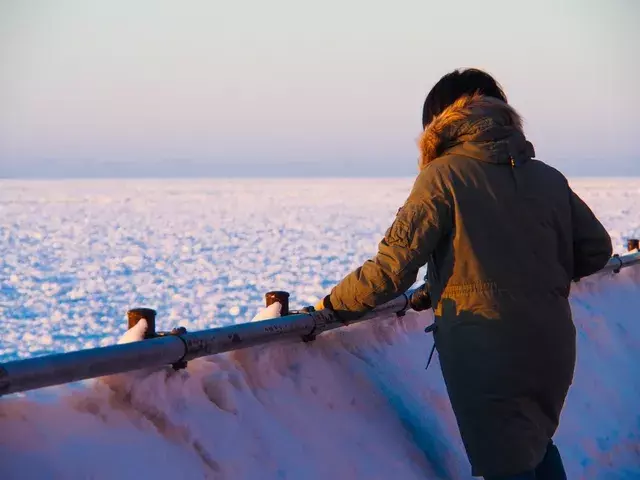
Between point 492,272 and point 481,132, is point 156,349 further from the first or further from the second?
point 481,132

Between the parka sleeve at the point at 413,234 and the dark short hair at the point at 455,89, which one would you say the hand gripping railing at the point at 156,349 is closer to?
the parka sleeve at the point at 413,234

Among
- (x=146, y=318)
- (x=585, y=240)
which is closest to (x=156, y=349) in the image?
(x=146, y=318)

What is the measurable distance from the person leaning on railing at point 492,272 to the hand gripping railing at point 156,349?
2.34 ft

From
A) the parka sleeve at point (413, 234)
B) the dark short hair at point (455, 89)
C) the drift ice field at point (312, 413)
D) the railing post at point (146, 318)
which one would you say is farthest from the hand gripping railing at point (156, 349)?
the dark short hair at point (455, 89)

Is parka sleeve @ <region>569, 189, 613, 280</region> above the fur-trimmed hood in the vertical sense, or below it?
below

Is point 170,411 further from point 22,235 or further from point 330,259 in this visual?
point 22,235

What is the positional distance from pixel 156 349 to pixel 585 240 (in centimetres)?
144

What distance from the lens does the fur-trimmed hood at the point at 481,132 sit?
10.4ft

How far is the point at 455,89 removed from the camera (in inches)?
130

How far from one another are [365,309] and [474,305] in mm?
508

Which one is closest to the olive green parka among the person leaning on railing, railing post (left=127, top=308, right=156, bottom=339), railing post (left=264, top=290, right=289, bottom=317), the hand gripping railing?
the person leaning on railing

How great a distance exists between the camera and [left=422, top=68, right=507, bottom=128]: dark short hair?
331cm

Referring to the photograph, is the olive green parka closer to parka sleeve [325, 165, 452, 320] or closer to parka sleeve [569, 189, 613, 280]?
parka sleeve [325, 165, 452, 320]

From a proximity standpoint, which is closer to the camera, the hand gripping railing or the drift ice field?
the hand gripping railing
